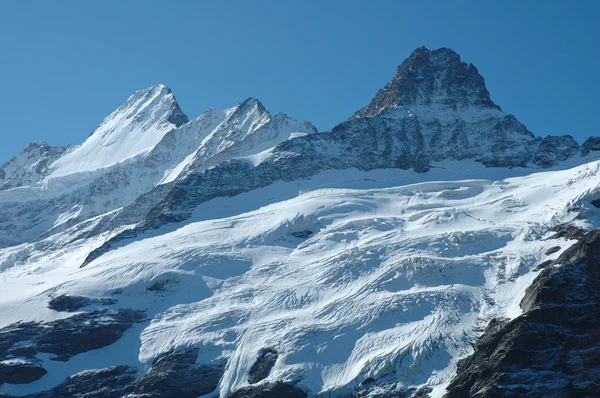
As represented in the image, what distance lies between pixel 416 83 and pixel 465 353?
10304cm

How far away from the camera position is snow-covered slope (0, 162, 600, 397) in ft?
279

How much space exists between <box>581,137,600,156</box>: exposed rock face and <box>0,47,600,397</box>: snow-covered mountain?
0.27 meters

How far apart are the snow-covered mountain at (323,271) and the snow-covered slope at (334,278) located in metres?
A: 0.22

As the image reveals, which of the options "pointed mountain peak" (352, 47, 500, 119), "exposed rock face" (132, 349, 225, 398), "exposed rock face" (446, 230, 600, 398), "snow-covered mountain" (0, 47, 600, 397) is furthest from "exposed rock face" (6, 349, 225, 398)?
"pointed mountain peak" (352, 47, 500, 119)

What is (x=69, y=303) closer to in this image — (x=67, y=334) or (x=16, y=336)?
(x=67, y=334)

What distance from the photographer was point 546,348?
74.2m

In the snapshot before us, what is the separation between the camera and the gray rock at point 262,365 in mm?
84688

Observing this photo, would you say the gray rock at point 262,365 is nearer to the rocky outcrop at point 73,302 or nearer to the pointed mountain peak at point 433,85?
the rocky outcrop at point 73,302

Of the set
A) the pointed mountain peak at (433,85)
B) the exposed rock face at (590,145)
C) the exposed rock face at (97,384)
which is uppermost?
the pointed mountain peak at (433,85)

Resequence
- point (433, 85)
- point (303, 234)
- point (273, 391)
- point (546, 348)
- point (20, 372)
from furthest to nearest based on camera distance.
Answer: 1. point (433, 85)
2. point (303, 234)
3. point (20, 372)
4. point (273, 391)
5. point (546, 348)

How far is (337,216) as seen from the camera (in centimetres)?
12212

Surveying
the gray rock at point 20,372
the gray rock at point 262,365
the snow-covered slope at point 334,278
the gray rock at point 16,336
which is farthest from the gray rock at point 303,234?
the gray rock at point 20,372

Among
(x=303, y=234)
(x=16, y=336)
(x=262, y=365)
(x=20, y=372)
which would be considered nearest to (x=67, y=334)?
(x=16, y=336)

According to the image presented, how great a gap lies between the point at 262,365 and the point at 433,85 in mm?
101500
